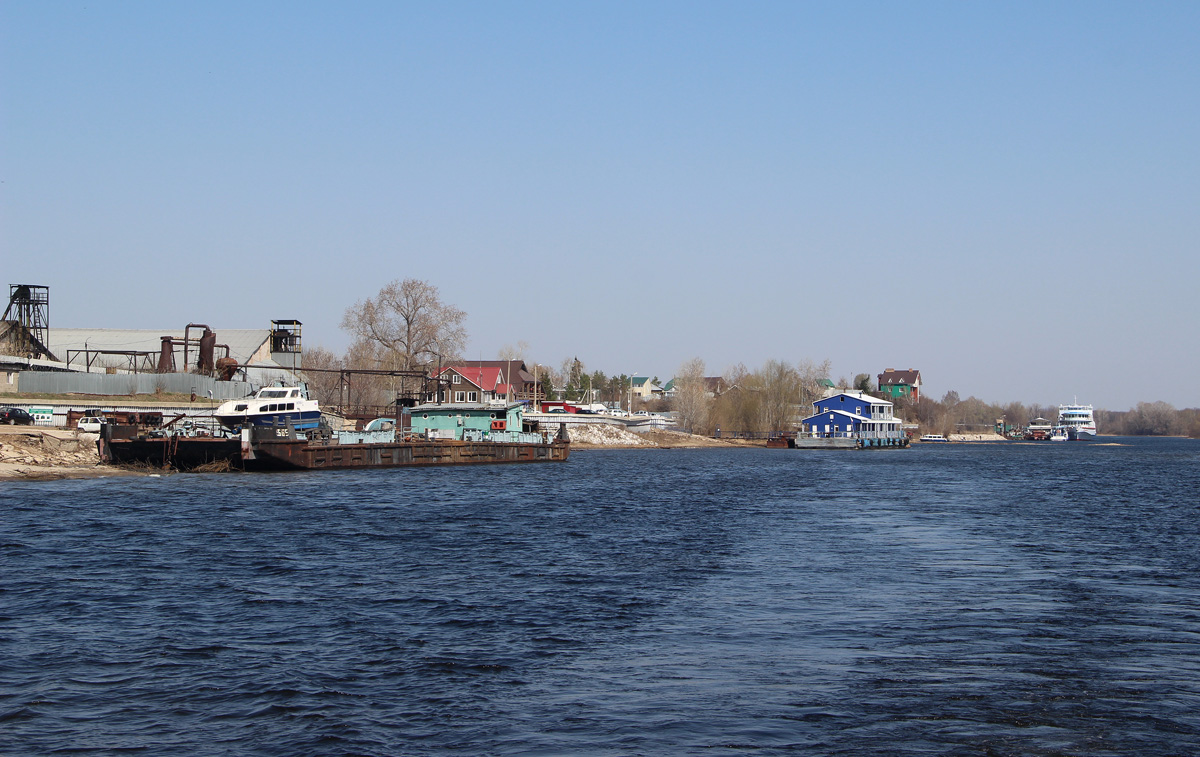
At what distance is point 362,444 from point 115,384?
974 inches

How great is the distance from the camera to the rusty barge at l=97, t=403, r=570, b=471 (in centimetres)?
4856

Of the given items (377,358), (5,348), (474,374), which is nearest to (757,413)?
(474,374)

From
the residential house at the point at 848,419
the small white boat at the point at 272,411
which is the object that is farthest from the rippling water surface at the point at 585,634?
the residential house at the point at 848,419

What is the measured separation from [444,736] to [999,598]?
12.6 meters

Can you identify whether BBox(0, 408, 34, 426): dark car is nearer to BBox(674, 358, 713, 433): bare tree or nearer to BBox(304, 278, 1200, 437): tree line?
BBox(304, 278, 1200, 437): tree line

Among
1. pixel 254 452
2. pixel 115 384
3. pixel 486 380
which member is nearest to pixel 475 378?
pixel 486 380

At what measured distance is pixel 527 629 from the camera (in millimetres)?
16031

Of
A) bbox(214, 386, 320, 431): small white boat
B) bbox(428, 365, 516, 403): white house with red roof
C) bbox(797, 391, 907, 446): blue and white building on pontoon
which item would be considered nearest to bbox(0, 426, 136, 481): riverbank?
bbox(214, 386, 320, 431): small white boat

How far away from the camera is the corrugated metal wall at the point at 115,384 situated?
2768 inches

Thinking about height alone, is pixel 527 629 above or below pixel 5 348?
below

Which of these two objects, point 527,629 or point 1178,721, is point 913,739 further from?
point 527,629

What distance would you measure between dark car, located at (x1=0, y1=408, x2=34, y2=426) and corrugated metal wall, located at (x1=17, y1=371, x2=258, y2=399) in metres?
10.3

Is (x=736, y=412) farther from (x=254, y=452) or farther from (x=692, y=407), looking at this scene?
(x=254, y=452)

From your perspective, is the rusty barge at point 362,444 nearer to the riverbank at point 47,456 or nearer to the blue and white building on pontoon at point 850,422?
the riverbank at point 47,456
